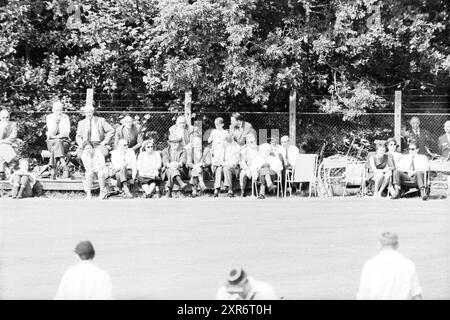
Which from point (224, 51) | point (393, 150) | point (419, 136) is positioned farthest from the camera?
point (224, 51)

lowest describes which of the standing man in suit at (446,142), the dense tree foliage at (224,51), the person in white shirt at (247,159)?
the person in white shirt at (247,159)

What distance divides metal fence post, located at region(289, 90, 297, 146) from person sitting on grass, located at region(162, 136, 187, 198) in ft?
11.5

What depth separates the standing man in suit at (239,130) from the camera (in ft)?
83.9

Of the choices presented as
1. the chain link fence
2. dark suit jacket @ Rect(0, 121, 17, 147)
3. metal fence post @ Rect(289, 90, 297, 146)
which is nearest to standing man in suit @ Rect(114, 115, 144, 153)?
the chain link fence

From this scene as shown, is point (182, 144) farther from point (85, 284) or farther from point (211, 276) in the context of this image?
point (85, 284)

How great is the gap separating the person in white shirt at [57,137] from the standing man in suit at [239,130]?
4.19m

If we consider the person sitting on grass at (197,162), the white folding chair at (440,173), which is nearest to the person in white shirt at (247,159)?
the person sitting on grass at (197,162)

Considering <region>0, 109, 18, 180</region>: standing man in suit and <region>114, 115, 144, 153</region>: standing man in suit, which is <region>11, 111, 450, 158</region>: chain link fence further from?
<region>0, 109, 18, 180</region>: standing man in suit

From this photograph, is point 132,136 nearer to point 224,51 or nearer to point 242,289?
point 224,51

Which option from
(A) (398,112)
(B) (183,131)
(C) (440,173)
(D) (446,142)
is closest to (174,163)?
(B) (183,131)

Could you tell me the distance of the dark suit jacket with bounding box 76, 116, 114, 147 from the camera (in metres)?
25.1

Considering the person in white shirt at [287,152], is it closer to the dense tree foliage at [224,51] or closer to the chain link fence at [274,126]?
the chain link fence at [274,126]

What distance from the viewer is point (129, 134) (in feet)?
82.6

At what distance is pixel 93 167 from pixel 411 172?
7.63 m
